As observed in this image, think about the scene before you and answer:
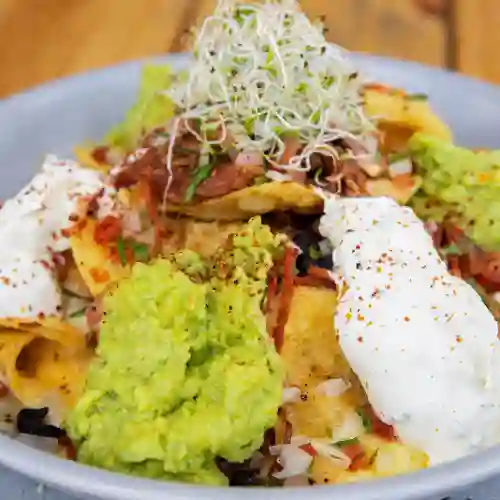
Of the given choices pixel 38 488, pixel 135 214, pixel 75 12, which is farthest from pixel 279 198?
pixel 75 12

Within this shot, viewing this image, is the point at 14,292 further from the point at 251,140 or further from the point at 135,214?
the point at 251,140

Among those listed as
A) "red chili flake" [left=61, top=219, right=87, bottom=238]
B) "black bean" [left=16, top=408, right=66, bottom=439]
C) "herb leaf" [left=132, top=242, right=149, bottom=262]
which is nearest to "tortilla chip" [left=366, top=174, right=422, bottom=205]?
"herb leaf" [left=132, top=242, right=149, bottom=262]

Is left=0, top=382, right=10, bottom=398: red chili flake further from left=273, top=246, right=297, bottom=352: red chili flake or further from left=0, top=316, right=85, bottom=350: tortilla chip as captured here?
left=273, top=246, right=297, bottom=352: red chili flake

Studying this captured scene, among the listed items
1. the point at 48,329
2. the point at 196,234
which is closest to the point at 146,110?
the point at 196,234

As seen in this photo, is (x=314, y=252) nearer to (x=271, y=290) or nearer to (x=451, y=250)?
(x=271, y=290)

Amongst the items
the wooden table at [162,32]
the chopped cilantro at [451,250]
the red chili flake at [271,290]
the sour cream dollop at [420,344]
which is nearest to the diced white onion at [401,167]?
the chopped cilantro at [451,250]
